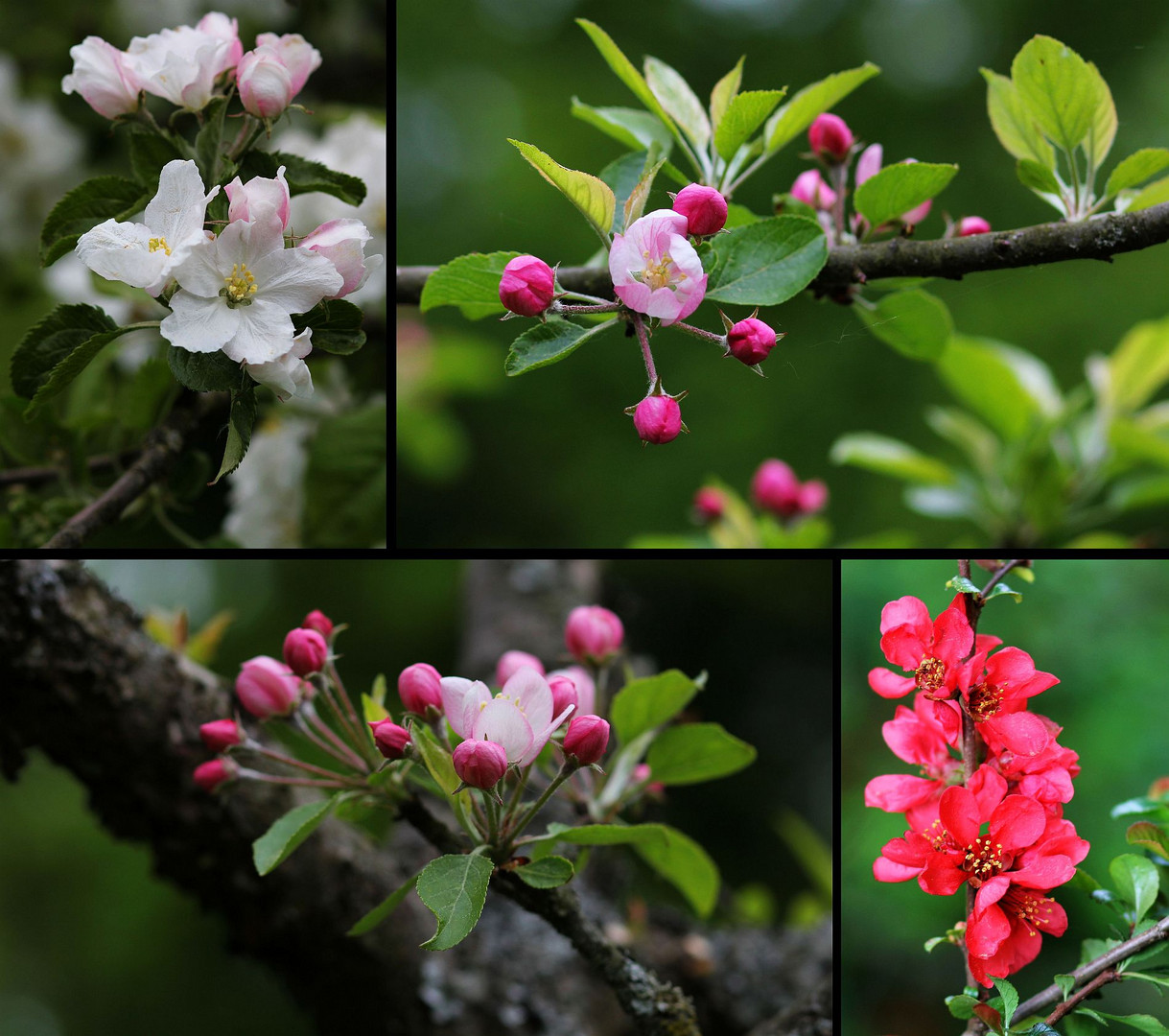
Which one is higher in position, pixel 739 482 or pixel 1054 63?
pixel 1054 63

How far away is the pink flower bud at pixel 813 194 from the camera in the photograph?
109 centimetres

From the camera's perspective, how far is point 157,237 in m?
0.86

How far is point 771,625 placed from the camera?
2951mm

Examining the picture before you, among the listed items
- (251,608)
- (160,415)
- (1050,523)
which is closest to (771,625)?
(1050,523)

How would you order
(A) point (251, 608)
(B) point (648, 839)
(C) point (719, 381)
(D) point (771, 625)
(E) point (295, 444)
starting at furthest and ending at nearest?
(C) point (719, 381)
(D) point (771, 625)
(A) point (251, 608)
(E) point (295, 444)
(B) point (648, 839)

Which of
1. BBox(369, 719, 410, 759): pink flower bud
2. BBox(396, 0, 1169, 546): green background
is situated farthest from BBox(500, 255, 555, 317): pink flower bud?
BBox(396, 0, 1169, 546): green background

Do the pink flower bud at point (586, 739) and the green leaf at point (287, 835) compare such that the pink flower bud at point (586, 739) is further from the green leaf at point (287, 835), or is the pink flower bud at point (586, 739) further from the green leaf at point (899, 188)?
the green leaf at point (899, 188)

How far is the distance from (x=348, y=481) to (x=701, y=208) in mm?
774

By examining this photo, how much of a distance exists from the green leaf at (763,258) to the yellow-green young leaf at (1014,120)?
0.32 m

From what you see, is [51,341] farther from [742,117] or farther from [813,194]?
[813,194]

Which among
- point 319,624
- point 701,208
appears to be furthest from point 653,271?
point 319,624

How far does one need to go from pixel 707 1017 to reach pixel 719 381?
2024mm

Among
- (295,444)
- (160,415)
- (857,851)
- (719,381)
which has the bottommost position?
(857,851)

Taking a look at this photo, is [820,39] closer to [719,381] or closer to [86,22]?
[719,381]
